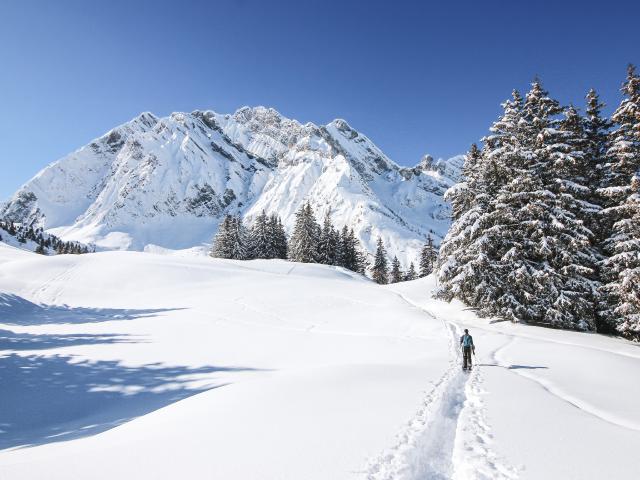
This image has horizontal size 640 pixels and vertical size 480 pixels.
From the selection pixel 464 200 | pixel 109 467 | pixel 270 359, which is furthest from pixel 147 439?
pixel 464 200

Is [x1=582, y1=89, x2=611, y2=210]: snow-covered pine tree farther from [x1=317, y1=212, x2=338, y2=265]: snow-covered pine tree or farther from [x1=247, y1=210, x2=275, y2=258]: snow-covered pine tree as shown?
[x1=247, y1=210, x2=275, y2=258]: snow-covered pine tree

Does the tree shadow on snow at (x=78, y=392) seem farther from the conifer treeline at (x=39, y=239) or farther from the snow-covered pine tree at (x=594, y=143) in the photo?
the conifer treeline at (x=39, y=239)

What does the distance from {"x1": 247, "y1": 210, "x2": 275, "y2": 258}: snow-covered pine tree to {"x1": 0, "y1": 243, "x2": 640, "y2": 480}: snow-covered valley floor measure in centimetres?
3968

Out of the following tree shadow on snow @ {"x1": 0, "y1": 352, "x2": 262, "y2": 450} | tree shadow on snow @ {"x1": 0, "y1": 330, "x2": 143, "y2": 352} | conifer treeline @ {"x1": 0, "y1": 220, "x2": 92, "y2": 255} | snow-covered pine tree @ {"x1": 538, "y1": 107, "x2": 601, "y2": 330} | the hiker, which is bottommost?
tree shadow on snow @ {"x1": 0, "y1": 352, "x2": 262, "y2": 450}

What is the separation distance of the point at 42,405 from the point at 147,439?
710 centimetres

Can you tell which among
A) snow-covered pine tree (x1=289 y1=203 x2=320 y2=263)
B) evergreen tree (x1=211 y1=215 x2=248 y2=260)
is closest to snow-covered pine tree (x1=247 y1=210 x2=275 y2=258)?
evergreen tree (x1=211 y1=215 x2=248 y2=260)

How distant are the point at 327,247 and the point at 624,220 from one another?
1847 inches

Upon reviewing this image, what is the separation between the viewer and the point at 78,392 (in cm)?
1207

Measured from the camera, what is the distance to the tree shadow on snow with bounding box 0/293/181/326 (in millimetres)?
24609

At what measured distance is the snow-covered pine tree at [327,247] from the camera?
208ft

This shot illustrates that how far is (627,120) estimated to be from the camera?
2217 centimetres

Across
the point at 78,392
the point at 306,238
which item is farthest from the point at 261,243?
the point at 78,392

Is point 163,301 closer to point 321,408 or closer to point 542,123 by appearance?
point 321,408

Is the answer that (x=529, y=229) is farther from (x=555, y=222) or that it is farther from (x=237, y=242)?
(x=237, y=242)
